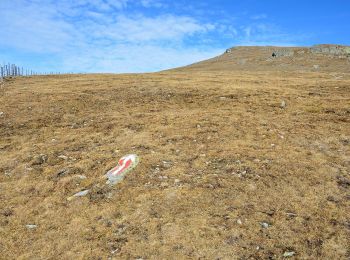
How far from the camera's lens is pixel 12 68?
74.5m

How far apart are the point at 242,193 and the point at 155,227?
3218 mm

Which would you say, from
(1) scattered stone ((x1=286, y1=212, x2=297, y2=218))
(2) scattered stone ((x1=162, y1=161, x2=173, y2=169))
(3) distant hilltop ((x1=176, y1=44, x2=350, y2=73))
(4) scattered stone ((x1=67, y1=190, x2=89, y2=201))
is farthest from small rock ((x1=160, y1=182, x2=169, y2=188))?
(3) distant hilltop ((x1=176, y1=44, x2=350, y2=73))

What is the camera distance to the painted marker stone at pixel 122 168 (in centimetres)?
1281

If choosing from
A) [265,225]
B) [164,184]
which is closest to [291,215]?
[265,225]

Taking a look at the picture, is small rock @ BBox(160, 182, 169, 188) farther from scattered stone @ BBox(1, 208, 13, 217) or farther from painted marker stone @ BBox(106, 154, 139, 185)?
scattered stone @ BBox(1, 208, 13, 217)

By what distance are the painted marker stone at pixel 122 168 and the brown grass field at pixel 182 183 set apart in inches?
11.8

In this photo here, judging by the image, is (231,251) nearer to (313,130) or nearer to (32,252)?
(32,252)

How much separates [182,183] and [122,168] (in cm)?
254

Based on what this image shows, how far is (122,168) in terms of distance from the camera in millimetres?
13398

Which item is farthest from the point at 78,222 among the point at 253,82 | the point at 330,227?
the point at 253,82

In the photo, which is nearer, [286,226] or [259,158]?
[286,226]

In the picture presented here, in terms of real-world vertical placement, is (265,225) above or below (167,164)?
→ below

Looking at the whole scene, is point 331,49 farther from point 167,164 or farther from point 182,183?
point 182,183

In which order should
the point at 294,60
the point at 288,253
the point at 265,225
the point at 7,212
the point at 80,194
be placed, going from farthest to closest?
the point at 294,60
the point at 80,194
the point at 7,212
the point at 265,225
the point at 288,253
